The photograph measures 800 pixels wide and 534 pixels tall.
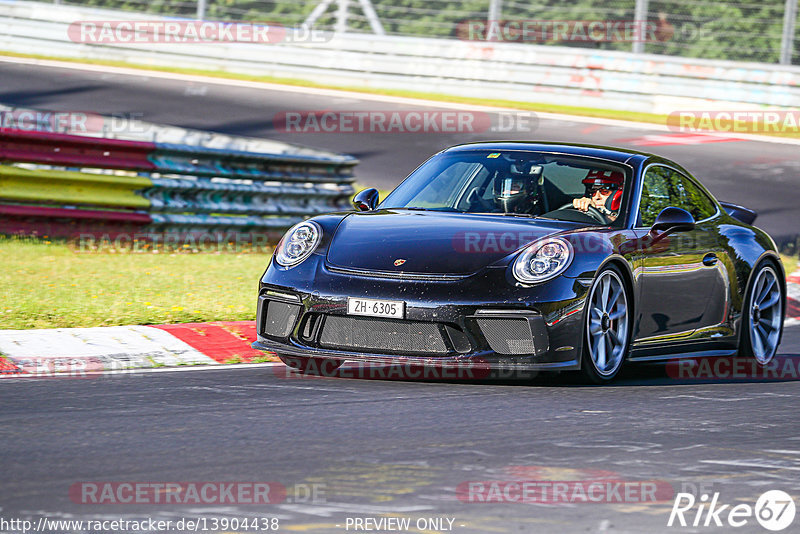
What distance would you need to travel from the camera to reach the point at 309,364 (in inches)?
296

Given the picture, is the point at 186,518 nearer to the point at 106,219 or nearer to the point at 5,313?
the point at 5,313

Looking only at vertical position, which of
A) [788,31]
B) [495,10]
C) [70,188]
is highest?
[495,10]

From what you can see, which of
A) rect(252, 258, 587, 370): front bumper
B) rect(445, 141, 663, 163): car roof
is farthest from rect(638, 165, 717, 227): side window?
rect(252, 258, 587, 370): front bumper

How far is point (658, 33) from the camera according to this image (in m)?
22.3

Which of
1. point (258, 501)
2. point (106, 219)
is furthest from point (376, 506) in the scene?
point (106, 219)

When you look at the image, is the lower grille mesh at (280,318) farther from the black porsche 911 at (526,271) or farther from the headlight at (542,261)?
the headlight at (542,261)

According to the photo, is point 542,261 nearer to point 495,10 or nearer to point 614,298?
point 614,298

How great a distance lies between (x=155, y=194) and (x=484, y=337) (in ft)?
20.6

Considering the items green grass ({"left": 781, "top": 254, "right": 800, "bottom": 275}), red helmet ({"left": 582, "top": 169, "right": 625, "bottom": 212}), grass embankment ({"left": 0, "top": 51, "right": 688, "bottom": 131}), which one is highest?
red helmet ({"left": 582, "top": 169, "right": 625, "bottom": 212})

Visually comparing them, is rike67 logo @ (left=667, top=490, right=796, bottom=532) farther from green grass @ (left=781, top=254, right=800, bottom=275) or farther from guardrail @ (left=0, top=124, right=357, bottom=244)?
green grass @ (left=781, top=254, right=800, bottom=275)

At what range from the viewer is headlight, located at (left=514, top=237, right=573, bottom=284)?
6.72m

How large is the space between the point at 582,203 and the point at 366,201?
1.31m

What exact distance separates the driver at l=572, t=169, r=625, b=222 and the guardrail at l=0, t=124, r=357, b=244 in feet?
18.3

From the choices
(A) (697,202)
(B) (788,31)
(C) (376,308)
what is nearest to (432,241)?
(C) (376,308)
